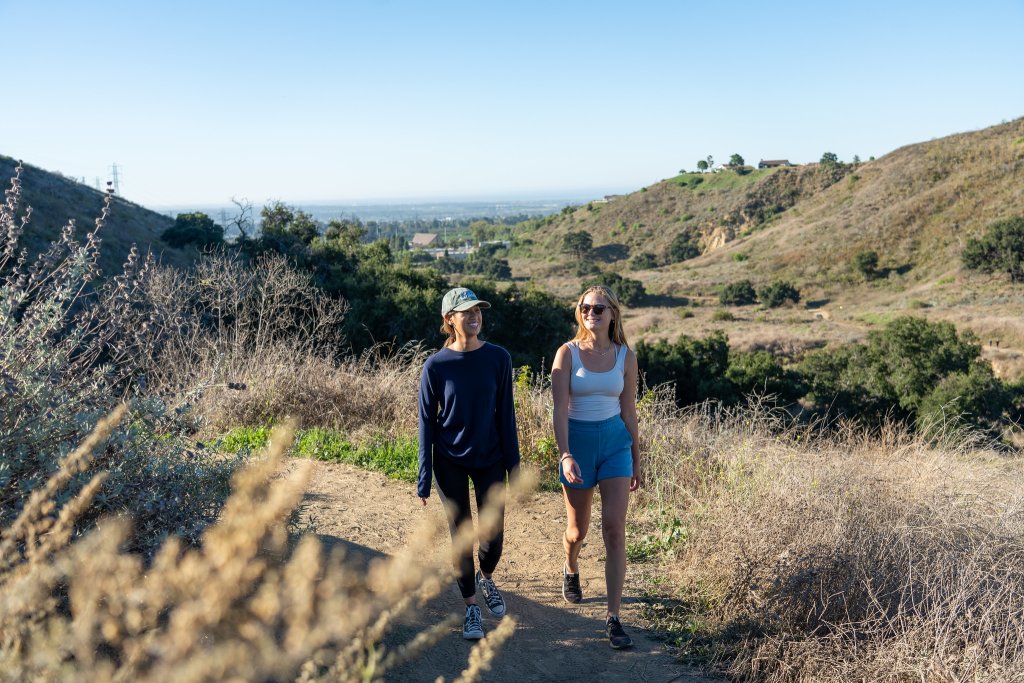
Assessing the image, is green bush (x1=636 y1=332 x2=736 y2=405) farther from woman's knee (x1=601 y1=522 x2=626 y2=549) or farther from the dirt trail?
woman's knee (x1=601 y1=522 x2=626 y2=549)

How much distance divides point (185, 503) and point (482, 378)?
54.3 inches

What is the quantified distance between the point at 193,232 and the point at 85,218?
4032 millimetres

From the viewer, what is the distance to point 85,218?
26094 mm

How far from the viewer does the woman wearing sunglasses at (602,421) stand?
3.72 metres

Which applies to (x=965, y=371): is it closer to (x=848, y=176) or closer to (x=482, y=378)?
(x=482, y=378)

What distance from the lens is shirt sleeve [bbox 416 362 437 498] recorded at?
3654 millimetres

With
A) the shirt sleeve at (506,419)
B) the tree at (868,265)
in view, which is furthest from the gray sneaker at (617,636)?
the tree at (868,265)

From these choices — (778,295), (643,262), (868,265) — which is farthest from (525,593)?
(643,262)

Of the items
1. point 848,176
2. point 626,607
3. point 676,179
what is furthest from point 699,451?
point 676,179

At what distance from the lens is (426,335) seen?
16.6 metres

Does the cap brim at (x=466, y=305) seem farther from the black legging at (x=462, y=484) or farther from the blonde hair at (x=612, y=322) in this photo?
the black legging at (x=462, y=484)

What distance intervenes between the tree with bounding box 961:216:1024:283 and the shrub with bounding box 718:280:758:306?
10.3m

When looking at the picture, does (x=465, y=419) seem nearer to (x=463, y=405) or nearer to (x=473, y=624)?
(x=463, y=405)

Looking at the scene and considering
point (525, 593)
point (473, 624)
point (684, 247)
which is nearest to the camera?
point (473, 624)
